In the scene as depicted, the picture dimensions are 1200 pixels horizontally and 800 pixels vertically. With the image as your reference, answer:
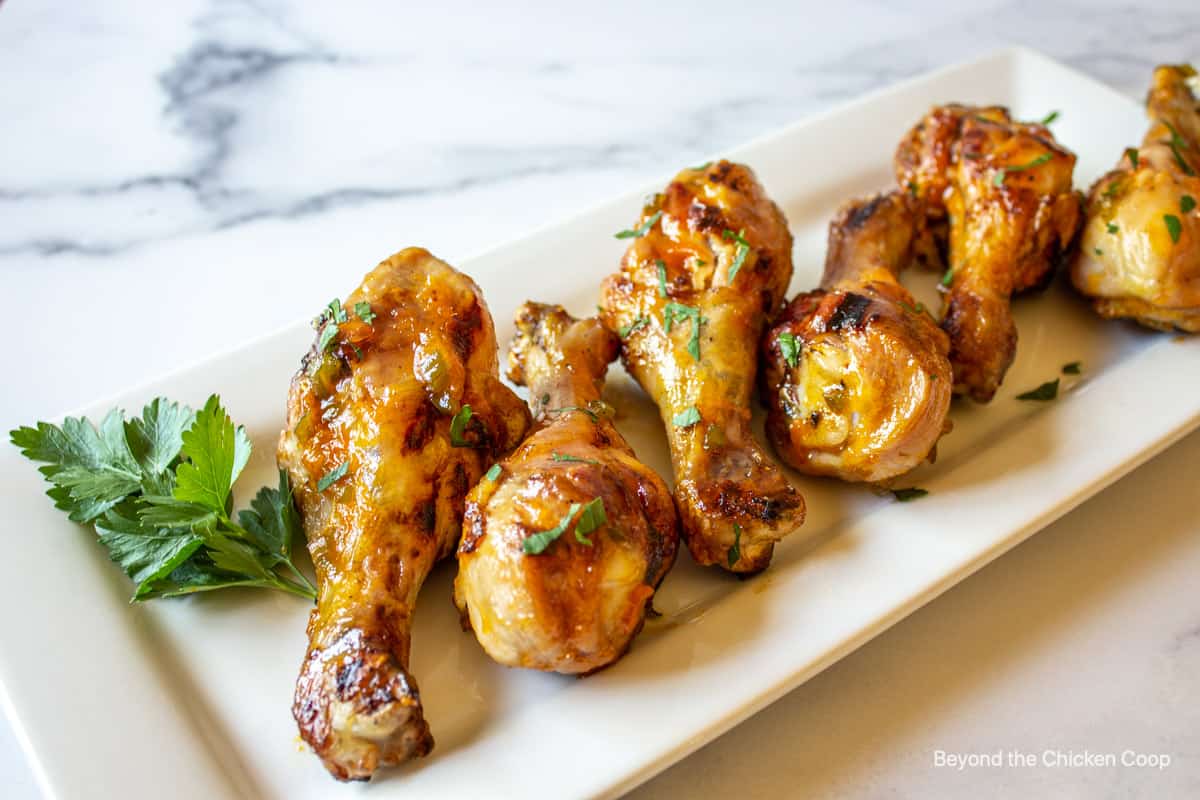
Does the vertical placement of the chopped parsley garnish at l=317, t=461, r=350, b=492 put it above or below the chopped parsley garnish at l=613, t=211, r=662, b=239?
below

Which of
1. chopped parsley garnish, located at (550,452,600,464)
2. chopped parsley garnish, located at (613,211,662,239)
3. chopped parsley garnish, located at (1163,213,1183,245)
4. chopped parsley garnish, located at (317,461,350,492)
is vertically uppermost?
chopped parsley garnish, located at (613,211,662,239)

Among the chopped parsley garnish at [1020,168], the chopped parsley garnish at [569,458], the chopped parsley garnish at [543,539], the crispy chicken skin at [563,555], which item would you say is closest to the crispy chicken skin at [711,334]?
the crispy chicken skin at [563,555]

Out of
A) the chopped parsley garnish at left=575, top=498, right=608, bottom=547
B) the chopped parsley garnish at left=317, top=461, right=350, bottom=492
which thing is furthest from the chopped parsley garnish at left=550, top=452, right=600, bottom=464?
the chopped parsley garnish at left=317, top=461, right=350, bottom=492

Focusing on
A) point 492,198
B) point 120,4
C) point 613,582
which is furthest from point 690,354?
point 120,4

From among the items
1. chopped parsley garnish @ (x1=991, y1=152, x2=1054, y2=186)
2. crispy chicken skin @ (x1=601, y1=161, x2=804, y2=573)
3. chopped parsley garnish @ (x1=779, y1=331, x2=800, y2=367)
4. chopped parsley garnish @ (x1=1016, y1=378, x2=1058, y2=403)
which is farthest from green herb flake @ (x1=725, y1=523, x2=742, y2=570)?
chopped parsley garnish @ (x1=991, y1=152, x2=1054, y2=186)

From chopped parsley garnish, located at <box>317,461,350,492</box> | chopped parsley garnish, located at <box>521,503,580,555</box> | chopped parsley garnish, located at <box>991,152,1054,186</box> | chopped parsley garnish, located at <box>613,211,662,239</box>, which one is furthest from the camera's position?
chopped parsley garnish, located at <box>991,152,1054,186</box>

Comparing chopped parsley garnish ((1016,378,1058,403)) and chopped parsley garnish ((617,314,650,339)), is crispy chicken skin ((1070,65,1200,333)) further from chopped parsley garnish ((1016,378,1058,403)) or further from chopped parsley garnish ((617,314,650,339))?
chopped parsley garnish ((617,314,650,339))

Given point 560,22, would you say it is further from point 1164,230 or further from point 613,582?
point 613,582

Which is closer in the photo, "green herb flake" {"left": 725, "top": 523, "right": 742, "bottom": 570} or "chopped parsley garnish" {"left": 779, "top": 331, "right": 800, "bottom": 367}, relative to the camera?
"green herb flake" {"left": 725, "top": 523, "right": 742, "bottom": 570}

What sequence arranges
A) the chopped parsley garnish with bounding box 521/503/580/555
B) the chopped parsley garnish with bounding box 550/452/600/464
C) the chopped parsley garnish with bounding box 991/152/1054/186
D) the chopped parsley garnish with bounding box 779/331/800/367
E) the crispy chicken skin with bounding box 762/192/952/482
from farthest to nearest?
1. the chopped parsley garnish with bounding box 991/152/1054/186
2. the chopped parsley garnish with bounding box 779/331/800/367
3. the crispy chicken skin with bounding box 762/192/952/482
4. the chopped parsley garnish with bounding box 550/452/600/464
5. the chopped parsley garnish with bounding box 521/503/580/555
